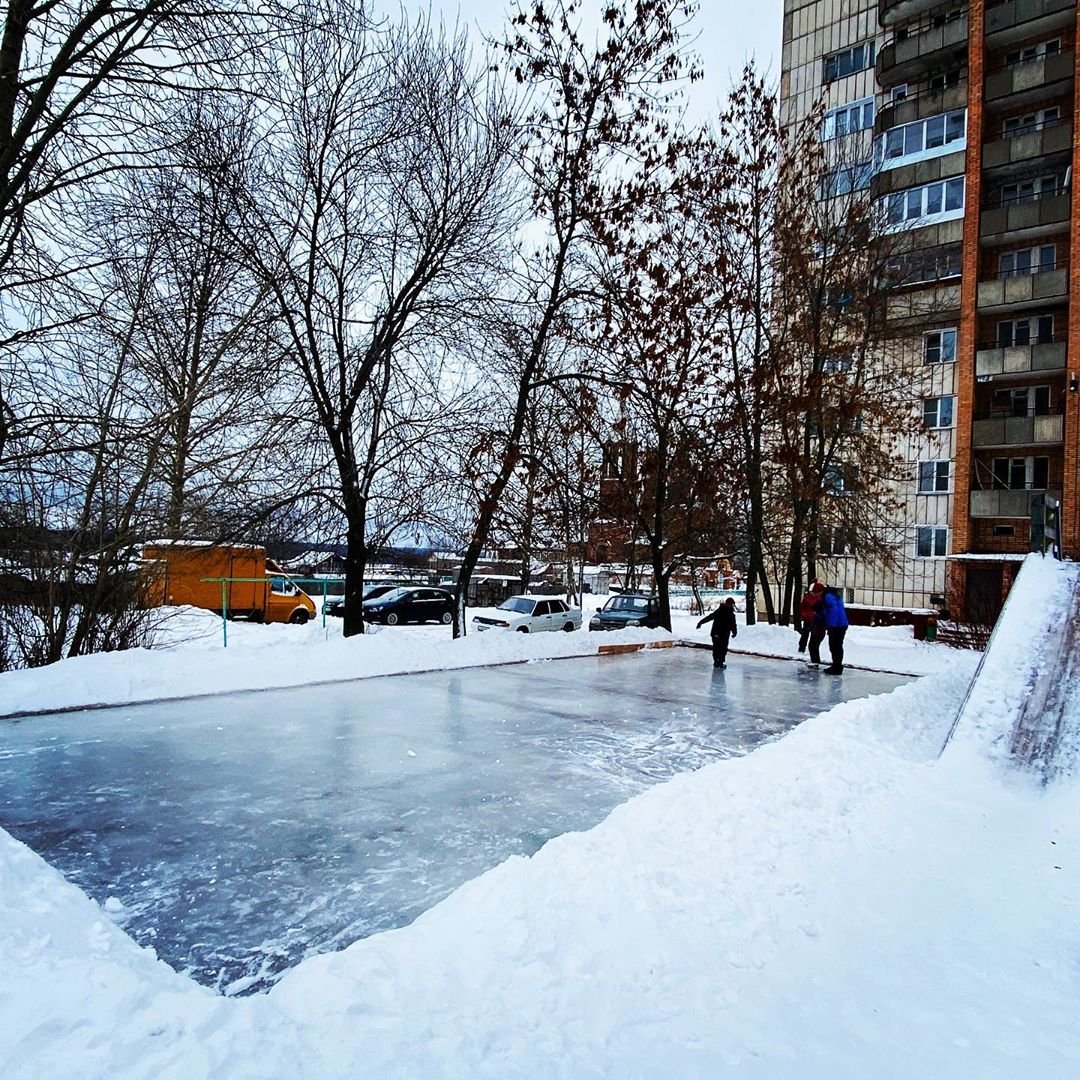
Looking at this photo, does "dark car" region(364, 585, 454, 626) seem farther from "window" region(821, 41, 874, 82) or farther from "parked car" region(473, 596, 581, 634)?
"window" region(821, 41, 874, 82)

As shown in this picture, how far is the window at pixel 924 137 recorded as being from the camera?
29.1 metres

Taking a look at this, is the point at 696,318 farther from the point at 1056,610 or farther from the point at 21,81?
the point at 21,81

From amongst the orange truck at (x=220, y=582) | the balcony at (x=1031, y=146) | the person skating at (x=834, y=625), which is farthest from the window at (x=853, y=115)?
the orange truck at (x=220, y=582)

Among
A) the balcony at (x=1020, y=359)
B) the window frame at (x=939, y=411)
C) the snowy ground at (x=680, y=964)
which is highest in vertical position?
the balcony at (x=1020, y=359)

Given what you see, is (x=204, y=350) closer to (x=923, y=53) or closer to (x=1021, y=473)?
(x=1021, y=473)

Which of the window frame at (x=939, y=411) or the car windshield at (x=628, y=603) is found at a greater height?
the window frame at (x=939, y=411)

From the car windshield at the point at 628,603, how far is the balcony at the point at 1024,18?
23910 mm

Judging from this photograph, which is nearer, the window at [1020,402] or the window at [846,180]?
the window at [846,180]

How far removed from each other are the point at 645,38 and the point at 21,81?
13.5m

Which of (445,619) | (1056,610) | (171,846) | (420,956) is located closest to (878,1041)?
(420,956)

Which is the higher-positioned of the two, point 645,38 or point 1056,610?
point 645,38

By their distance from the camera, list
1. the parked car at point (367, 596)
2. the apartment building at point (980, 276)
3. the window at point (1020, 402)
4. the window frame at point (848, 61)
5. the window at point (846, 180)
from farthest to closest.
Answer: the window frame at point (848, 61), the parked car at point (367, 596), the window at point (1020, 402), the apartment building at point (980, 276), the window at point (846, 180)

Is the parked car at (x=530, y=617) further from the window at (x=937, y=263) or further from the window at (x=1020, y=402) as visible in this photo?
the window at (x=1020, y=402)

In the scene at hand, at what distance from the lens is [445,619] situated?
3050 cm
